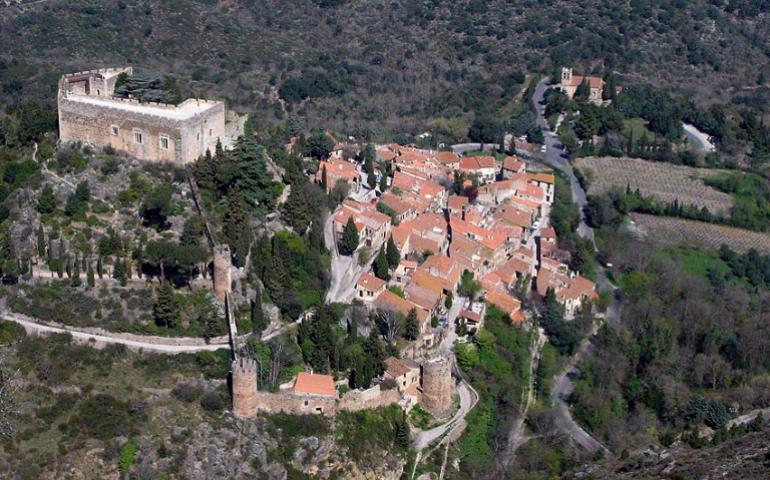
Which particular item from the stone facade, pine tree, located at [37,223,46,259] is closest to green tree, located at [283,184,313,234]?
the stone facade

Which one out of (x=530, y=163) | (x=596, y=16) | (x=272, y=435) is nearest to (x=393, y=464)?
(x=272, y=435)

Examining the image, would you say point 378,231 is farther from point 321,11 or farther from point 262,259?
point 321,11

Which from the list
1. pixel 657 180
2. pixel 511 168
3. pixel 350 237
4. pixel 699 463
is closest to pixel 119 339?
pixel 350 237

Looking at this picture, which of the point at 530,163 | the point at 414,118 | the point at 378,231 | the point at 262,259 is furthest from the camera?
the point at 414,118

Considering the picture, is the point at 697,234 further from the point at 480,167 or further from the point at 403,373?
the point at 403,373

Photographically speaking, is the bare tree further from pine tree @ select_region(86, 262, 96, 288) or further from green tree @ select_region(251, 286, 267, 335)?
pine tree @ select_region(86, 262, 96, 288)

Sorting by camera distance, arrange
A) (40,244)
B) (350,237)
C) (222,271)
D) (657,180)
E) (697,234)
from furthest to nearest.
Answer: (657,180) → (697,234) → (350,237) → (222,271) → (40,244)
